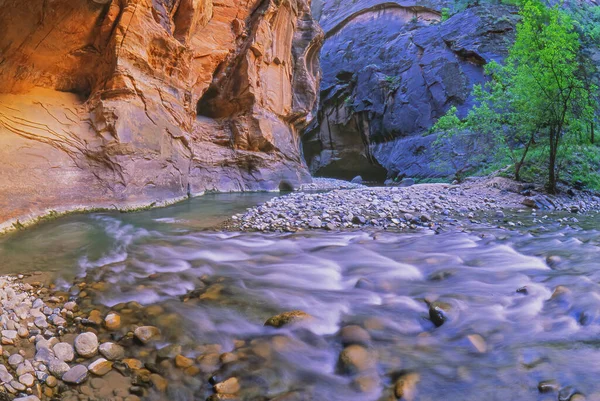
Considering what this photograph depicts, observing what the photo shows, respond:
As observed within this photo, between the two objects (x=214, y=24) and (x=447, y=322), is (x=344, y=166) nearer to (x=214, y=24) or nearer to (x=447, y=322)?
(x=214, y=24)

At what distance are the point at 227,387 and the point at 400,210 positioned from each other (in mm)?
5271

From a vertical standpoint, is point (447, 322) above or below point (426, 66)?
below

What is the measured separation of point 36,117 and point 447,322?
7.43m

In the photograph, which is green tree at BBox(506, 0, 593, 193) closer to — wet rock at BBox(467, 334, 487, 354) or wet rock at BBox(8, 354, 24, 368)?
wet rock at BBox(467, 334, 487, 354)

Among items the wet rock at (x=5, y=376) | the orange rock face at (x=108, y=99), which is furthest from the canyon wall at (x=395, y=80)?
the wet rock at (x=5, y=376)

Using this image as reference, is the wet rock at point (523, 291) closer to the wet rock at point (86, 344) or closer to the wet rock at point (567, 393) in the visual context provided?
the wet rock at point (567, 393)

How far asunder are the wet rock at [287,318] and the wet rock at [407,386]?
823mm

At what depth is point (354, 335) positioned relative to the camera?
7.44 ft

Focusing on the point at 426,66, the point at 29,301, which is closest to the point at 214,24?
the point at 29,301

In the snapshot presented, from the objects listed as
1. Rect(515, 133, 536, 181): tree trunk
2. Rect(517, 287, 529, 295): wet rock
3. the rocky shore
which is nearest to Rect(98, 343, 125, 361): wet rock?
Rect(517, 287, 529, 295): wet rock

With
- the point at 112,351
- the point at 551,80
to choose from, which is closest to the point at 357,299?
the point at 112,351

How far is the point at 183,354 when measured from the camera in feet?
6.70

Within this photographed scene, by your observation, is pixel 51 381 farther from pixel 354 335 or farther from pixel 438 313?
pixel 438 313

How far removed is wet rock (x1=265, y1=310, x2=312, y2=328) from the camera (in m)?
2.39
